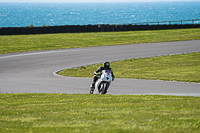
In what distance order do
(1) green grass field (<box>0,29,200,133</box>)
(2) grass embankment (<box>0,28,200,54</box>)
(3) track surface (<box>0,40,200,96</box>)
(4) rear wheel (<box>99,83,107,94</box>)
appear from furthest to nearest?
(2) grass embankment (<box>0,28,200,54</box>), (3) track surface (<box>0,40,200,96</box>), (4) rear wheel (<box>99,83,107,94</box>), (1) green grass field (<box>0,29,200,133</box>)

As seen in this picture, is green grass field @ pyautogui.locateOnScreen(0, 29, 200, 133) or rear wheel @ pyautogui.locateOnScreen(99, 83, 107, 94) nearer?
green grass field @ pyautogui.locateOnScreen(0, 29, 200, 133)

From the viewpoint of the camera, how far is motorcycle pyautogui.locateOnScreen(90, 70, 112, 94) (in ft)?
43.3

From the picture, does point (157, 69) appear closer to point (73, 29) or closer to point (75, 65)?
point (75, 65)

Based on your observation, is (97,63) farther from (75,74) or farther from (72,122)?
(72,122)

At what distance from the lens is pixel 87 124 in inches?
299

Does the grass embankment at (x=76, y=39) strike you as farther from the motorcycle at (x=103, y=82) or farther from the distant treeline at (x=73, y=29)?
the motorcycle at (x=103, y=82)

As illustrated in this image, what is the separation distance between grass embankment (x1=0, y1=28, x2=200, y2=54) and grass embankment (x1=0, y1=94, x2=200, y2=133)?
68.9ft

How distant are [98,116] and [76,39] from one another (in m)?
31.2

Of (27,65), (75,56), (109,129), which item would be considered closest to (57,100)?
(109,129)

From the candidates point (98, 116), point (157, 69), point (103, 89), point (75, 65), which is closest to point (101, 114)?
point (98, 116)

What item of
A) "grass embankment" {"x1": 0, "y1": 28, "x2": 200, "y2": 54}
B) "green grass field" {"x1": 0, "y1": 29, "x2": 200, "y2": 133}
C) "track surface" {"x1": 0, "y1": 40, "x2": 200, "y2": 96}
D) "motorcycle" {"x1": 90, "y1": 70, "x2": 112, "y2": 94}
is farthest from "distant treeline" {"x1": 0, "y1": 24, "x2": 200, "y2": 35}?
"motorcycle" {"x1": 90, "y1": 70, "x2": 112, "y2": 94}

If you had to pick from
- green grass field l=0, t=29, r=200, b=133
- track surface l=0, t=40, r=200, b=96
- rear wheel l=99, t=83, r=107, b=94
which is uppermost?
green grass field l=0, t=29, r=200, b=133

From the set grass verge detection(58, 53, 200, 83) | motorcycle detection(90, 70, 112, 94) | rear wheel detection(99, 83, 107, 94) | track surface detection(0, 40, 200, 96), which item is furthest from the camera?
grass verge detection(58, 53, 200, 83)

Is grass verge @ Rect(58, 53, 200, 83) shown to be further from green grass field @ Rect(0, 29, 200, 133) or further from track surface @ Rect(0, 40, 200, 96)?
track surface @ Rect(0, 40, 200, 96)
